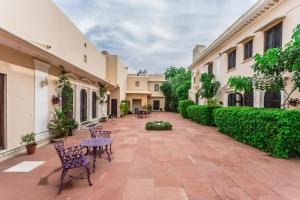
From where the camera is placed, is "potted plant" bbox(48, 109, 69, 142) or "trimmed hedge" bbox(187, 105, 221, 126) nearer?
"potted plant" bbox(48, 109, 69, 142)

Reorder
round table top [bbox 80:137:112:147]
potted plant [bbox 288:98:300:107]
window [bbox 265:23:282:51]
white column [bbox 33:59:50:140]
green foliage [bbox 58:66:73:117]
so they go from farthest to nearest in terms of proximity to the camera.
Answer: green foliage [bbox 58:66:73:117] < window [bbox 265:23:282:51] < white column [bbox 33:59:50:140] < potted plant [bbox 288:98:300:107] < round table top [bbox 80:137:112:147]

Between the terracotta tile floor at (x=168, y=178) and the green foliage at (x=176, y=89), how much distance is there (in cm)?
2083

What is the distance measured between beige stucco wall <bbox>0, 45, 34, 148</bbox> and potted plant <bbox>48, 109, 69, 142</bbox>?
1.34 meters

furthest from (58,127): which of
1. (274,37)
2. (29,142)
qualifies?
(274,37)

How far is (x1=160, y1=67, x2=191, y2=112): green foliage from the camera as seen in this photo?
27.6 meters

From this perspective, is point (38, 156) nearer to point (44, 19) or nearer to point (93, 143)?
point (93, 143)

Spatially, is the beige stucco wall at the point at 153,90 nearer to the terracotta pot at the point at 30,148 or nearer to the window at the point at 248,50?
the window at the point at 248,50

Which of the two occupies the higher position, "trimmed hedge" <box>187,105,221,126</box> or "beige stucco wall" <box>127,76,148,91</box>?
"beige stucco wall" <box>127,76,148,91</box>

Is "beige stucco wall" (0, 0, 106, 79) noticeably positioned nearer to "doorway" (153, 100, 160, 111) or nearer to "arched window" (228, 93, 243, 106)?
"arched window" (228, 93, 243, 106)

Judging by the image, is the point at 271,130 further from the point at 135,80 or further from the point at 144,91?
the point at 135,80

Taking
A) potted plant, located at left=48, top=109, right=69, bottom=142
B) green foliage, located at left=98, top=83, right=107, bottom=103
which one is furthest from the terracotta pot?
green foliage, located at left=98, top=83, right=107, bottom=103

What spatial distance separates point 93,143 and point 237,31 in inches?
451

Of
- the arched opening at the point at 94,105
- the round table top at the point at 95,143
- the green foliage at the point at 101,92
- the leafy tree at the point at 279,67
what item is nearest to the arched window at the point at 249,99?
the leafy tree at the point at 279,67

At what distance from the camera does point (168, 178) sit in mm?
4629
